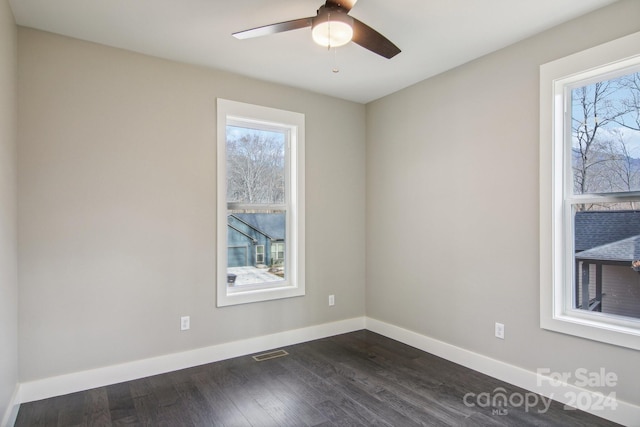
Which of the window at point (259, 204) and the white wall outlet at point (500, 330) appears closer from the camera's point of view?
the white wall outlet at point (500, 330)

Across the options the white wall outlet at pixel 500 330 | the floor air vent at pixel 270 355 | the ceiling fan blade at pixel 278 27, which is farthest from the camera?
the floor air vent at pixel 270 355

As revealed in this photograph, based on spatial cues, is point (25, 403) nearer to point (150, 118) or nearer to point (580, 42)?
point (150, 118)

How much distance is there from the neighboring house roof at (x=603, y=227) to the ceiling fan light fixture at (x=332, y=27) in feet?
6.61

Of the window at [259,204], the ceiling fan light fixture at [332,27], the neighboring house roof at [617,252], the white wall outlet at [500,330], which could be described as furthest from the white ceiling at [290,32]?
the white wall outlet at [500,330]

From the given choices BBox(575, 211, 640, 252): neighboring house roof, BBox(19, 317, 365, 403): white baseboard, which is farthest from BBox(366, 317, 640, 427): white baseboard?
BBox(575, 211, 640, 252): neighboring house roof

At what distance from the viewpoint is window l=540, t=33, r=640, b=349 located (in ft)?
7.71

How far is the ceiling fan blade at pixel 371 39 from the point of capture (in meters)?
2.05

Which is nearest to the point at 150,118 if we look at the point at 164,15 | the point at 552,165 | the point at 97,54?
the point at 97,54

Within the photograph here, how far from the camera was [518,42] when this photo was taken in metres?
2.79

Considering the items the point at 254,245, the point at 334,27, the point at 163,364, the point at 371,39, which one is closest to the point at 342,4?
the point at 334,27

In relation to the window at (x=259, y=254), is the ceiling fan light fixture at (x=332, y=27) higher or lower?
higher

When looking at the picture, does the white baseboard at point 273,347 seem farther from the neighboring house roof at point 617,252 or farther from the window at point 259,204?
the neighboring house roof at point 617,252

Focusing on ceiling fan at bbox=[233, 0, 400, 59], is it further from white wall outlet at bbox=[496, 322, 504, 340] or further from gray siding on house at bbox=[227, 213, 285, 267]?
white wall outlet at bbox=[496, 322, 504, 340]

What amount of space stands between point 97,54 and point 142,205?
1.19 m
